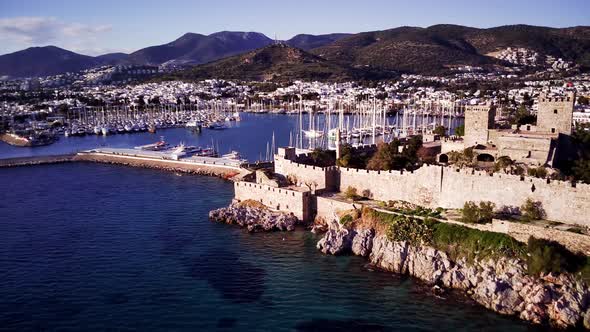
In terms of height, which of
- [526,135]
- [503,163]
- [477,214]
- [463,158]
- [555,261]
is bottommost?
[555,261]

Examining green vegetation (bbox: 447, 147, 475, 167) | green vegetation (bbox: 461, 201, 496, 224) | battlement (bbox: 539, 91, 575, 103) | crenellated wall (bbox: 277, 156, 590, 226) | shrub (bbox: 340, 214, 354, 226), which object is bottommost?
shrub (bbox: 340, 214, 354, 226)

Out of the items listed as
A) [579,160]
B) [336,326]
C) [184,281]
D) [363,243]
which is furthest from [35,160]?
[579,160]

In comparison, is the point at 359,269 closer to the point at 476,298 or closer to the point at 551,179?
the point at 476,298

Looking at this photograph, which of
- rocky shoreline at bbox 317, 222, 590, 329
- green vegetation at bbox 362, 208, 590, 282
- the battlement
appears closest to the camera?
rocky shoreline at bbox 317, 222, 590, 329

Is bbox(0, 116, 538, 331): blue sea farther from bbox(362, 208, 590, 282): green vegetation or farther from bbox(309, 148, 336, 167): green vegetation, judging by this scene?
bbox(309, 148, 336, 167): green vegetation

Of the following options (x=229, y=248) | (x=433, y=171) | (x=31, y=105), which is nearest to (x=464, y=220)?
(x=433, y=171)

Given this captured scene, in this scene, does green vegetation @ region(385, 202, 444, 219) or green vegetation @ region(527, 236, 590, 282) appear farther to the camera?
green vegetation @ region(385, 202, 444, 219)

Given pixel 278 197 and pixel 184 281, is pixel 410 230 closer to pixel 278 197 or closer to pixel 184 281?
pixel 278 197

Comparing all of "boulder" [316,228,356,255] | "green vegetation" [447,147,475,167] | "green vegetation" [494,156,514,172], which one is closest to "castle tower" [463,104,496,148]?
"green vegetation" [447,147,475,167]
